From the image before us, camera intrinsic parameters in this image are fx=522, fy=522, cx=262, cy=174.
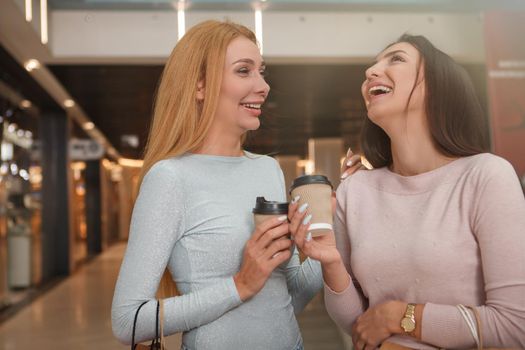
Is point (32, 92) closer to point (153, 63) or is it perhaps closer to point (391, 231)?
point (153, 63)

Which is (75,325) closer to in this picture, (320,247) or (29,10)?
(29,10)

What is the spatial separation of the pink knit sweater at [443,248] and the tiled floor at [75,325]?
3338mm

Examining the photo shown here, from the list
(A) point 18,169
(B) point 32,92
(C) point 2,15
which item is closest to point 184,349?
(C) point 2,15

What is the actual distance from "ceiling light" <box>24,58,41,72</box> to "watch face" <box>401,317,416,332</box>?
6.46 m

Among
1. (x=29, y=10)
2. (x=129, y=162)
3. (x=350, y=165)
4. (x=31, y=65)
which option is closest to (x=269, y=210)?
(x=350, y=165)

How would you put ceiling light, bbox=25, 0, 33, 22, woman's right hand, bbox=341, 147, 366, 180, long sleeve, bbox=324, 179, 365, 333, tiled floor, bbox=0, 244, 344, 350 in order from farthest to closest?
ceiling light, bbox=25, 0, 33, 22
tiled floor, bbox=0, 244, 344, 350
woman's right hand, bbox=341, 147, 366, 180
long sleeve, bbox=324, 179, 365, 333

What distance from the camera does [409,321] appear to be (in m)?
1.23

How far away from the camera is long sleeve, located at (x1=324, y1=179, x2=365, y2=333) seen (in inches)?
54.2

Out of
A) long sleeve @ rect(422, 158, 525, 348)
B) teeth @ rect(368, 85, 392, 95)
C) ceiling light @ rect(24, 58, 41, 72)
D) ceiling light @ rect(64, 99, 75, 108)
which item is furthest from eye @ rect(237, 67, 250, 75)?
ceiling light @ rect(64, 99, 75, 108)

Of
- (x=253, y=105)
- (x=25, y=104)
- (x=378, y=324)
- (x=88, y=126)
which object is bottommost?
(x=378, y=324)

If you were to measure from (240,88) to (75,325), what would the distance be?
5.15 metres

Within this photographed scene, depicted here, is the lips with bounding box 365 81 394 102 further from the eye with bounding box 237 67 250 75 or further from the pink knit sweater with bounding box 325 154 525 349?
the eye with bounding box 237 67 250 75

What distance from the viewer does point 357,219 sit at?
57.1 inches

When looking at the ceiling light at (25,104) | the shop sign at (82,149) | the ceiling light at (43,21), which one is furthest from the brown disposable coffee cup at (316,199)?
the shop sign at (82,149)
